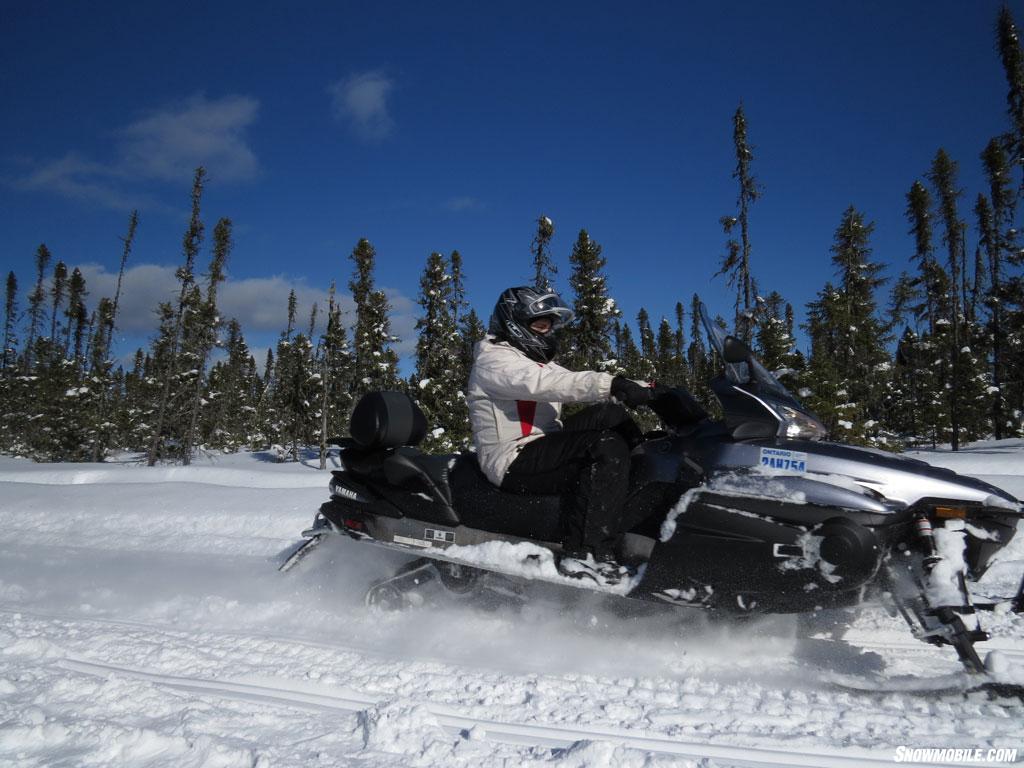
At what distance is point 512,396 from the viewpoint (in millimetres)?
3477

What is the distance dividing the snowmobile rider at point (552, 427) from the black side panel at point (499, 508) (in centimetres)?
6

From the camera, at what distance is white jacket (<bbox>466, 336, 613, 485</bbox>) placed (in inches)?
130

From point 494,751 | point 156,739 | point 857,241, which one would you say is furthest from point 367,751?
point 857,241

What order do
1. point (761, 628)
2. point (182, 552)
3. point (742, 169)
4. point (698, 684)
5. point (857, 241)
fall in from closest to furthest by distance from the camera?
1. point (698, 684)
2. point (761, 628)
3. point (182, 552)
4. point (742, 169)
5. point (857, 241)

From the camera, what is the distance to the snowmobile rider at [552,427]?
3250 mm

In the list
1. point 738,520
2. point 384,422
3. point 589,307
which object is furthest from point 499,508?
point 589,307

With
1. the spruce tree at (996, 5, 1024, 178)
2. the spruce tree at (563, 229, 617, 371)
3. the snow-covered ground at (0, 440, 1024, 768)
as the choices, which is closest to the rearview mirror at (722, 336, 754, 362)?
the snow-covered ground at (0, 440, 1024, 768)

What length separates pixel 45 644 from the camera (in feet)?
10.0

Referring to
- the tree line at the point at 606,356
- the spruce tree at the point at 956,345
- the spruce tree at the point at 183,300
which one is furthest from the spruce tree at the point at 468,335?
the spruce tree at the point at 956,345

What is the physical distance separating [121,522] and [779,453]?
724 centimetres

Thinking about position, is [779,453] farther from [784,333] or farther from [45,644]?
[784,333]

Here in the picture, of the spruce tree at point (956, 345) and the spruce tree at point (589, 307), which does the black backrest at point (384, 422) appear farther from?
the spruce tree at point (956, 345)

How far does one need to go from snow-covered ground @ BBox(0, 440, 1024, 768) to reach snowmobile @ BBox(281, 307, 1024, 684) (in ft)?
1.09

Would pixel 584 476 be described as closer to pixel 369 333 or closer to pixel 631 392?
pixel 631 392
